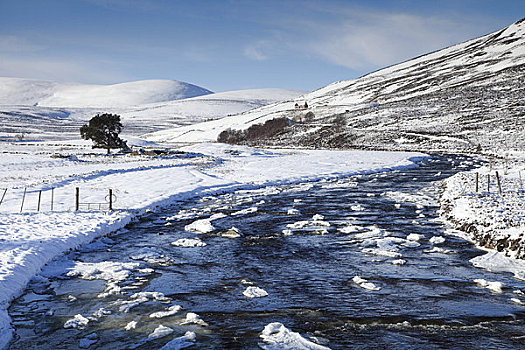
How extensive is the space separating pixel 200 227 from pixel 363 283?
9523mm

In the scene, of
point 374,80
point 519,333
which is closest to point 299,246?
point 519,333

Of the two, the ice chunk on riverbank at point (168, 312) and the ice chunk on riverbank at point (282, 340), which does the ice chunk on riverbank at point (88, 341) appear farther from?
the ice chunk on riverbank at point (282, 340)

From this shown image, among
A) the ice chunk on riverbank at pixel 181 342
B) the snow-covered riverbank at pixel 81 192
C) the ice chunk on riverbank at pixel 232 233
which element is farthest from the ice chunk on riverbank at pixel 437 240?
the snow-covered riverbank at pixel 81 192

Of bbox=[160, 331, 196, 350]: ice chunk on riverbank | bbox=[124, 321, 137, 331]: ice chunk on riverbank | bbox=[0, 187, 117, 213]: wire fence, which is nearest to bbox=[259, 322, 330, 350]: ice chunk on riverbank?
bbox=[160, 331, 196, 350]: ice chunk on riverbank

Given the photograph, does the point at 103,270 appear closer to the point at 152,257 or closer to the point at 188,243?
the point at 152,257

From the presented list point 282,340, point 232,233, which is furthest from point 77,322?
point 232,233

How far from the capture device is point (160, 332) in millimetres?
9547

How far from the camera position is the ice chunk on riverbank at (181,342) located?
29.2 ft

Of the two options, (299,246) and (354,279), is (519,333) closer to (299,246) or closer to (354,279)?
(354,279)

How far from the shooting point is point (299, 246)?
56.2 ft

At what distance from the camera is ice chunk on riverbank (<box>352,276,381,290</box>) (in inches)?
480

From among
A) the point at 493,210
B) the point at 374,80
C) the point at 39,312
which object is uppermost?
the point at 374,80

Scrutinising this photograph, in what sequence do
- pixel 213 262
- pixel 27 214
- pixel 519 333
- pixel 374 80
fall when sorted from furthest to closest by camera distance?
pixel 374 80 < pixel 27 214 < pixel 213 262 < pixel 519 333

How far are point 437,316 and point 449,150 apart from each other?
74.2 meters
